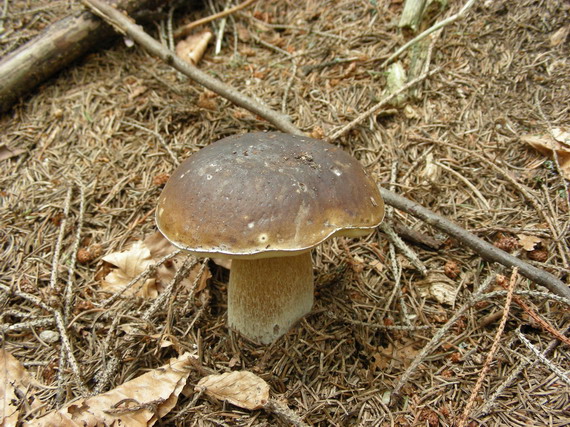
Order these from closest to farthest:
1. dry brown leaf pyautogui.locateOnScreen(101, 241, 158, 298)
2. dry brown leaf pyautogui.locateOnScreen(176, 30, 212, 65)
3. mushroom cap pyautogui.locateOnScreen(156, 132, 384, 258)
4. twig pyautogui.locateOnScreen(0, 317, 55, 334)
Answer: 1. mushroom cap pyautogui.locateOnScreen(156, 132, 384, 258)
2. twig pyautogui.locateOnScreen(0, 317, 55, 334)
3. dry brown leaf pyautogui.locateOnScreen(101, 241, 158, 298)
4. dry brown leaf pyautogui.locateOnScreen(176, 30, 212, 65)

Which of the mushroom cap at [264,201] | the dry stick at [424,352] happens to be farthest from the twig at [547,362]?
the mushroom cap at [264,201]

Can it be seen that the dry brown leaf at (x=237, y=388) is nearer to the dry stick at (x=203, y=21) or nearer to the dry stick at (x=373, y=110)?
the dry stick at (x=373, y=110)

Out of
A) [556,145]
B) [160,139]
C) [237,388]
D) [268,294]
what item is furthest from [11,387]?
[556,145]

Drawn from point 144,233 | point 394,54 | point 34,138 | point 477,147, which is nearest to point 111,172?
point 144,233

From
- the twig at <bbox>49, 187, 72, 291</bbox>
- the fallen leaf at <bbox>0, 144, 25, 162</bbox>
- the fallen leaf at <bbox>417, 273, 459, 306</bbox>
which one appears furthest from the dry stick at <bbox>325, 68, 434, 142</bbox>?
the fallen leaf at <bbox>0, 144, 25, 162</bbox>

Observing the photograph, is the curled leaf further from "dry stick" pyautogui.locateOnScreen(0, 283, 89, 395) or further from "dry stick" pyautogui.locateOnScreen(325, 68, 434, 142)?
"dry stick" pyautogui.locateOnScreen(0, 283, 89, 395)

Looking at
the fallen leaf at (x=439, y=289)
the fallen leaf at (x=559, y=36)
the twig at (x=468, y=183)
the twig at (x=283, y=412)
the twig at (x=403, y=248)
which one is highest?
the fallen leaf at (x=559, y=36)
